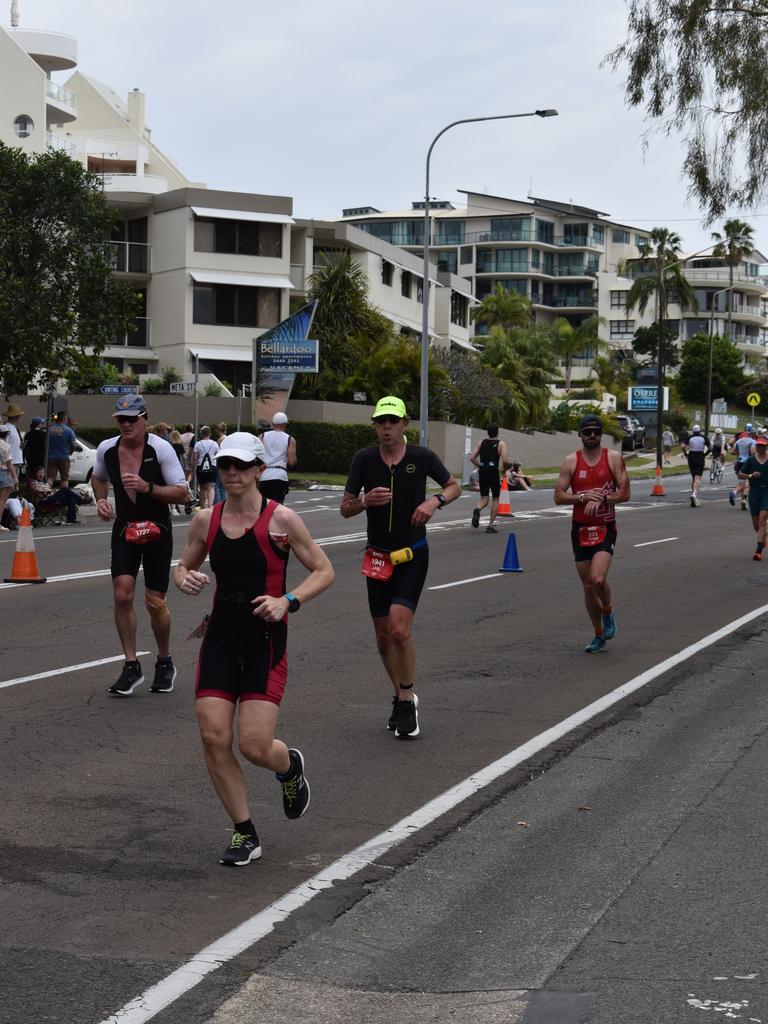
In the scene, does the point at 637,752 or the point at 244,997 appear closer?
the point at 244,997

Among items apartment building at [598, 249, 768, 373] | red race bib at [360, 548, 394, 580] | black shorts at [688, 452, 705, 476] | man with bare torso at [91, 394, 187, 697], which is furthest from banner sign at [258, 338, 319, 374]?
apartment building at [598, 249, 768, 373]

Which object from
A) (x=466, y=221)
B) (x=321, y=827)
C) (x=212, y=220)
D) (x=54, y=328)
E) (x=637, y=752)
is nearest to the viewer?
(x=321, y=827)

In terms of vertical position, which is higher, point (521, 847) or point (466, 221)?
point (466, 221)

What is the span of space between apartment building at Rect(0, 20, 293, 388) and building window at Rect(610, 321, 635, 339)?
6661cm

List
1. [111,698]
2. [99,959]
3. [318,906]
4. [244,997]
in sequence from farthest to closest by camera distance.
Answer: [111,698], [318,906], [99,959], [244,997]

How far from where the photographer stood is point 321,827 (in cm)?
648

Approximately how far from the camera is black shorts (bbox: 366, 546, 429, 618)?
8.45 meters

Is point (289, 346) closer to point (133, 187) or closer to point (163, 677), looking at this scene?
point (133, 187)

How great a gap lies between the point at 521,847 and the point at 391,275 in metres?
59.6

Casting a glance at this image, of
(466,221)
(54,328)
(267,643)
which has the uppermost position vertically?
(466,221)

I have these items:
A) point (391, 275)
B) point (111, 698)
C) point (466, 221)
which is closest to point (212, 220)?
point (391, 275)

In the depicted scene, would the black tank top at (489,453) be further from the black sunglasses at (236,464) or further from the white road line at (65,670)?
the black sunglasses at (236,464)

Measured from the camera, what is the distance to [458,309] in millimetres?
78562

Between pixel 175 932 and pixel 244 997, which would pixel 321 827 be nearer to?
pixel 175 932
